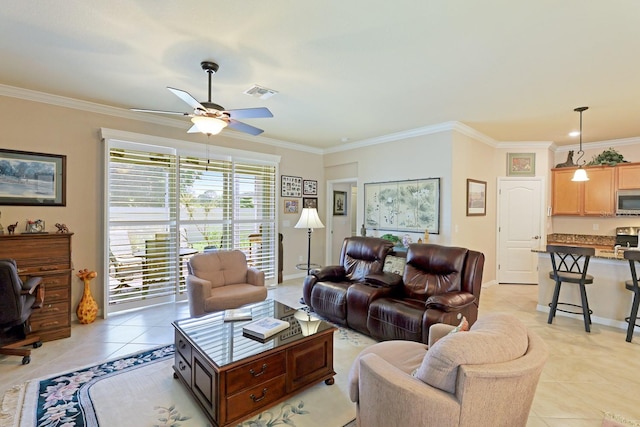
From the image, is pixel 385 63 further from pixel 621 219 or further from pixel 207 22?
pixel 621 219

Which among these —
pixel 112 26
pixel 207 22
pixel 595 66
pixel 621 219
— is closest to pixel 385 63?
pixel 207 22

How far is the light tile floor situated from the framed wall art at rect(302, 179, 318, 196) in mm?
3122

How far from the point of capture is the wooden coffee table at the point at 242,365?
1888mm

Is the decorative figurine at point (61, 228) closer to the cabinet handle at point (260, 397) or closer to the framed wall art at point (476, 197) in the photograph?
the cabinet handle at point (260, 397)

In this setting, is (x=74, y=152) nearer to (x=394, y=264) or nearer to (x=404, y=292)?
(x=394, y=264)

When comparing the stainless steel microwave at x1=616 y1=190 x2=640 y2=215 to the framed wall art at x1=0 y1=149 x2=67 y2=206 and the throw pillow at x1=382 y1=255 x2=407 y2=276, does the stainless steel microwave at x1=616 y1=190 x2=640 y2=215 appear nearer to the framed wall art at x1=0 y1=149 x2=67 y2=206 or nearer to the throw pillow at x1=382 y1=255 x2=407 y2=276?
the throw pillow at x1=382 y1=255 x2=407 y2=276

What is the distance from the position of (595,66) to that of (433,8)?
1.89m

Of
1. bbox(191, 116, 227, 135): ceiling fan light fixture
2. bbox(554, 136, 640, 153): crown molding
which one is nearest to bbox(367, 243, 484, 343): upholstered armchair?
bbox(191, 116, 227, 135): ceiling fan light fixture

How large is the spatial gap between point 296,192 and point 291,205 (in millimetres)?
296

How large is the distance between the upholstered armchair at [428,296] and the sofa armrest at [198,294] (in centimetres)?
181

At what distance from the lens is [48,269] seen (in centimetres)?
325

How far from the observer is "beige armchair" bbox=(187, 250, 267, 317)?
3.36 meters

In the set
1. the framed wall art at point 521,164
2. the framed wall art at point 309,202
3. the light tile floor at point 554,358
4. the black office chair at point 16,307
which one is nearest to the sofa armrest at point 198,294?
the light tile floor at point 554,358

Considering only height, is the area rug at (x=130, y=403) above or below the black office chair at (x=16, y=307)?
below
